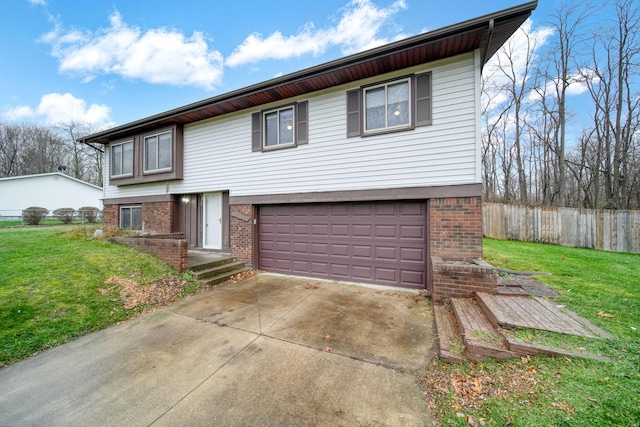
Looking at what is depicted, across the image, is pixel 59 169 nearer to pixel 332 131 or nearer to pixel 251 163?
pixel 251 163

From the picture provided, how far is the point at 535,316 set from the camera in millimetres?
3191

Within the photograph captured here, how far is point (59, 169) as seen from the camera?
2275 centimetres

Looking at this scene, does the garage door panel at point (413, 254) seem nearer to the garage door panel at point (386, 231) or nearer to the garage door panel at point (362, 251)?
the garage door panel at point (386, 231)

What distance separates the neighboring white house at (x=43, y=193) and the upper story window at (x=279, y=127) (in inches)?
1003

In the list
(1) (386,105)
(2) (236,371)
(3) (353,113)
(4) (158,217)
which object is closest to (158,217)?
(4) (158,217)

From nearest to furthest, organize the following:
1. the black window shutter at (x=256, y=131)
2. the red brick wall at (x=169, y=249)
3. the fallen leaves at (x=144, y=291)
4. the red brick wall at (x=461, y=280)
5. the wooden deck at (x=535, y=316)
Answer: the wooden deck at (x=535, y=316)
the red brick wall at (x=461, y=280)
the fallen leaves at (x=144, y=291)
the red brick wall at (x=169, y=249)
the black window shutter at (x=256, y=131)

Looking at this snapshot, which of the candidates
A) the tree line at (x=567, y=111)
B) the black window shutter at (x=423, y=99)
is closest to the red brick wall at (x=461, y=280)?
the black window shutter at (x=423, y=99)

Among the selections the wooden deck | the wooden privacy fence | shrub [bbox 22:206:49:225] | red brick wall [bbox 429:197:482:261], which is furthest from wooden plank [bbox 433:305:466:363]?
shrub [bbox 22:206:49:225]

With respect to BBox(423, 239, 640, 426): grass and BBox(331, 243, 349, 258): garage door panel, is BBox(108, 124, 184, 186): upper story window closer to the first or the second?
BBox(331, 243, 349, 258): garage door panel

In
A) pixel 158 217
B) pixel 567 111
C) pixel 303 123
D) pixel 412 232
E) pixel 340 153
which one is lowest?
pixel 412 232

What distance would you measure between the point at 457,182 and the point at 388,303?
299cm

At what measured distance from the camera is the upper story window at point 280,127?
6949mm

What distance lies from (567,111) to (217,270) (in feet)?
71.9

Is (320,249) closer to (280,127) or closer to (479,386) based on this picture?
(280,127)
